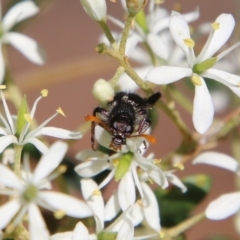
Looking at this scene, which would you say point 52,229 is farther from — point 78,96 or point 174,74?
point 78,96

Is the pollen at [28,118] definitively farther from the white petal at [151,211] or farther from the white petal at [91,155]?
the white petal at [151,211]

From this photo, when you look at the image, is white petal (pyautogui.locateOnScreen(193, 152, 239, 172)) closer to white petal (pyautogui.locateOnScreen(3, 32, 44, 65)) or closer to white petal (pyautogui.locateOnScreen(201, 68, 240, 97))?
white petal (pyautogui.locateOnScreen(201, 68, 240, 97))

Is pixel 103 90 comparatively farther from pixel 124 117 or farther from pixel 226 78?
pixel 226 78

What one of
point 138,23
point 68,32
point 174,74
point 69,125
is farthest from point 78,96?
point 174,74

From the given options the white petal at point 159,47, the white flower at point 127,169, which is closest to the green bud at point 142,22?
the white petal at point 159,47

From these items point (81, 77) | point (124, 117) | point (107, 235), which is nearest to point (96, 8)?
point (124, 117)

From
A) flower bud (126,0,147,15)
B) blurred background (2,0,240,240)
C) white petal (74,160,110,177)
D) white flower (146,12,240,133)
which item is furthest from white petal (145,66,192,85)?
blurred background (2,0,240,240)

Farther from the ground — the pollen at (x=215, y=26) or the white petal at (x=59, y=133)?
the pollen at (x=215, y=26)
